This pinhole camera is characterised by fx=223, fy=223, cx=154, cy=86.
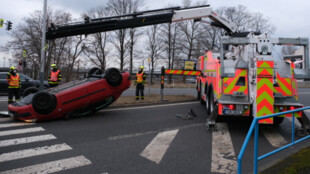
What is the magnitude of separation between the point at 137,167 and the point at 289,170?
2.32 metres

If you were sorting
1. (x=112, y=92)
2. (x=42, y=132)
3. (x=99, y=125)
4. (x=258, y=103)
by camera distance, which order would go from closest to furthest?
1. (x=258, y=103)
2. (x=42, y=132)
3. (x=99, y=125)
4. (x=112, y=92)

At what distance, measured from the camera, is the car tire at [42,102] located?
254 inches

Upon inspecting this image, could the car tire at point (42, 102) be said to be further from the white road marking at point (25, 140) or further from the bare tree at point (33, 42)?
the bare tree at point (33, 42)

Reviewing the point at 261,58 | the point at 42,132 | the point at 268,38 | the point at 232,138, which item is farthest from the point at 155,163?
the point at 268,38

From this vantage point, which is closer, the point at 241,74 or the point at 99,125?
the point at 241,74

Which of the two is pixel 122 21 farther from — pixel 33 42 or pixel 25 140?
pixel 33 42

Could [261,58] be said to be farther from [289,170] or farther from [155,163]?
[155,163]

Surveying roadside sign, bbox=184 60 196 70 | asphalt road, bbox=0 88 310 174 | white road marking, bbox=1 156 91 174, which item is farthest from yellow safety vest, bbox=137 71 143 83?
white road marking, bbox=1 156 91 174

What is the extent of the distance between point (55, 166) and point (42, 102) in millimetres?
3391

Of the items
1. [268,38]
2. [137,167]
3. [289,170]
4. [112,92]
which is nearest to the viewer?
[289,170]

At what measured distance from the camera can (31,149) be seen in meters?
4.47

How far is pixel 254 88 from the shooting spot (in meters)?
5.50

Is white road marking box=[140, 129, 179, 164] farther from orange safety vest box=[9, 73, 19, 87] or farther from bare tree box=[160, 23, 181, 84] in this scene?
bare tree box=[160, 23, 181, 84]

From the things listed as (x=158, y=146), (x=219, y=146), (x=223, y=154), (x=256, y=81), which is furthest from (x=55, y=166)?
(x=256, y=81)
